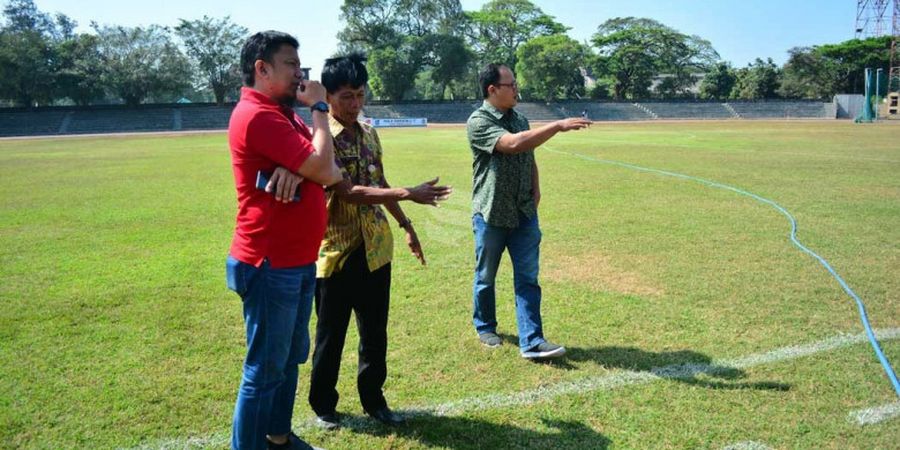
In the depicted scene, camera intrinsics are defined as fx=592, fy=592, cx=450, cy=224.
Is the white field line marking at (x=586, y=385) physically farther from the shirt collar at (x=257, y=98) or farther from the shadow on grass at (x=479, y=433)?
the shirt collar at (x=257, y=98)

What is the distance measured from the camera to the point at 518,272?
4488 mm

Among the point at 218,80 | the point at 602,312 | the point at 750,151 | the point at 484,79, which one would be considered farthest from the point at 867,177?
the point at 218,80

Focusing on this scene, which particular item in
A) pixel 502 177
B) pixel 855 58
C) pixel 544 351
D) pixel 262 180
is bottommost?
pixel 544 351

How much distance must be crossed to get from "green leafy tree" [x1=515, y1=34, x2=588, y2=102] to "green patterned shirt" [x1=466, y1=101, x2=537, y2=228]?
7487 cm

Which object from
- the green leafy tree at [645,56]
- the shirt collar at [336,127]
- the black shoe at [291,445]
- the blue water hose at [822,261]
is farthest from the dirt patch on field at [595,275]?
the green leafy tree at [645,56]

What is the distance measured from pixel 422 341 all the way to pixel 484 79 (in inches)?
83.7

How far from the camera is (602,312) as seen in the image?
17.8 feet

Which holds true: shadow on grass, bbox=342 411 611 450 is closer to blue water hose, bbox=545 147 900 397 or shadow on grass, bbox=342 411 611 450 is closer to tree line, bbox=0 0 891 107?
blue water hose, bbox=545 147 900 397

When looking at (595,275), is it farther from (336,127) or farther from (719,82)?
(719,82)

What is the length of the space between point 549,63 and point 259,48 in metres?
77.1

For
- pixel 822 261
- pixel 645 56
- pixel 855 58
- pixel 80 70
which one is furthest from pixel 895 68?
pixel 80 70

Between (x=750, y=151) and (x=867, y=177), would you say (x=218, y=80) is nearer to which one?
(x=750, y=151)

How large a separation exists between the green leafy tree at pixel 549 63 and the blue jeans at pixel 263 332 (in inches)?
3031

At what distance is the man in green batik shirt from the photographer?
4344 millimetres
